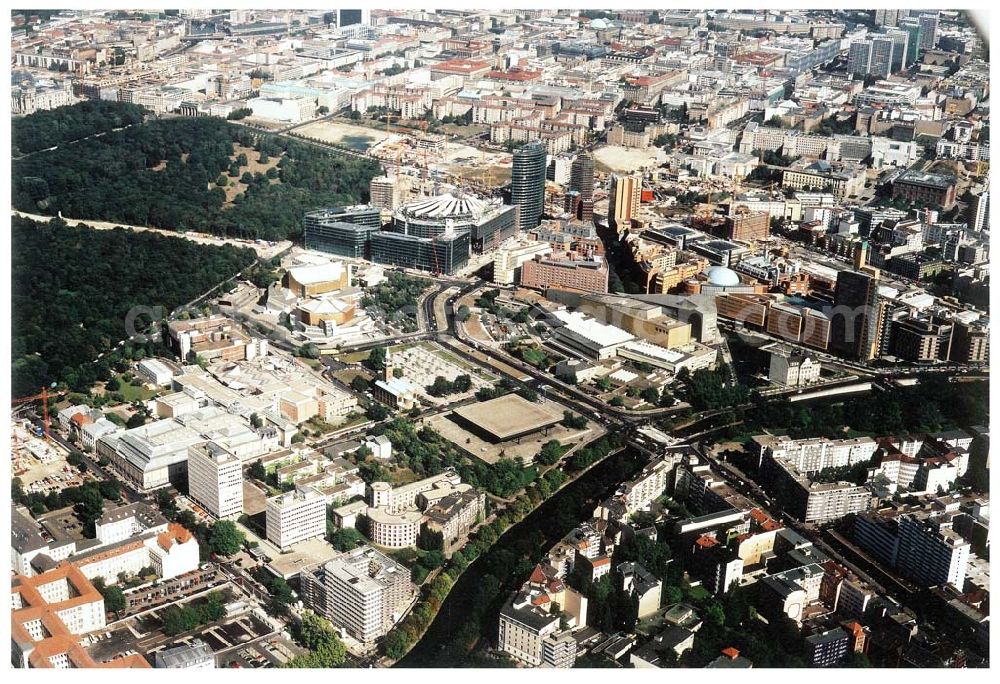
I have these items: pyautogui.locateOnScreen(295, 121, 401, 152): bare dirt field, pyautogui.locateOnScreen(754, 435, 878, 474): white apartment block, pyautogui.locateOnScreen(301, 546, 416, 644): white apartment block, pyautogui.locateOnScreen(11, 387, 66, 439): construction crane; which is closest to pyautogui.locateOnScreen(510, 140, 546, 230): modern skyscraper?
pyautogui.locateOnScreen(295, 121, 401, 152): bare dirt field

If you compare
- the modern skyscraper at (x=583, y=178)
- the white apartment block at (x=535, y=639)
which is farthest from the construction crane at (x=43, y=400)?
the modern skyscraper at (x=583, y=178)

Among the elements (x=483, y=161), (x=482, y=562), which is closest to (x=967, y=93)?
(x=483, y=161)

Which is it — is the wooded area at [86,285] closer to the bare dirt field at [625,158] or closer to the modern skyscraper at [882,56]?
the bare dirt field at [625,158]

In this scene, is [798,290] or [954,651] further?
[798,290]

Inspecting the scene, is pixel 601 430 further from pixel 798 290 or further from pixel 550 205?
pixel 550 205

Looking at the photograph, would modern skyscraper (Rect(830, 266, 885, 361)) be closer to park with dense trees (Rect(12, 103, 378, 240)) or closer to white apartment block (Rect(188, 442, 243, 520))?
white apartment block (Rect(188, 442, 243, 520))
